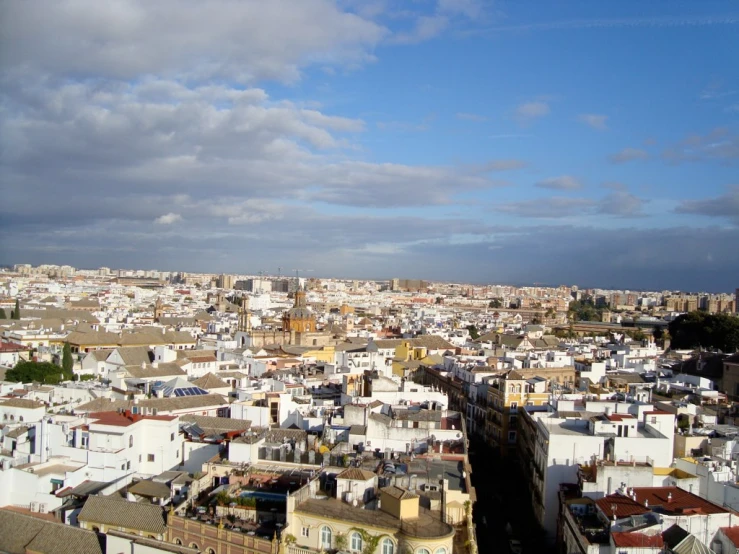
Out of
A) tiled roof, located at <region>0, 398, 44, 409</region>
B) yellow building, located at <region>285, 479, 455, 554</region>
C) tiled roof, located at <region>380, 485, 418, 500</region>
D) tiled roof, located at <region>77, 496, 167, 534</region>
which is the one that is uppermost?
tiled roof, located at <region>380, 485, 418, 500</region>

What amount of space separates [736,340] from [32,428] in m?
41.8

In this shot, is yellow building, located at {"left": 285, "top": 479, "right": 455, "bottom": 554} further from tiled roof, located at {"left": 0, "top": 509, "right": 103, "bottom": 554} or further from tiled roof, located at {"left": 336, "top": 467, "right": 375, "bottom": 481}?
tiled roof, located at {"left": 0, "top": 509, "right": 103, "bottom": 554}

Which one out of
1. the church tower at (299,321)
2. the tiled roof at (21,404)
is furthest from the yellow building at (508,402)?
the church tower at (299,321)

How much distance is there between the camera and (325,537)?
12.0 metres

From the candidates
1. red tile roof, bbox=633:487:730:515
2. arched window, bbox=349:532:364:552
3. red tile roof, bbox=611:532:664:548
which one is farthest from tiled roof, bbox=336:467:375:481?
red tile roof, bbox=633:487:730:515

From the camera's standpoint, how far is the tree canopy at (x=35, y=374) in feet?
92.8

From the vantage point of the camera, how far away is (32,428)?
61.2 ft

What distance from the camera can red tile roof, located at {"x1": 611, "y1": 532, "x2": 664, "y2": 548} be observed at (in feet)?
41.8

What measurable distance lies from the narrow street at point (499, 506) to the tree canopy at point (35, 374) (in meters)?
17.2

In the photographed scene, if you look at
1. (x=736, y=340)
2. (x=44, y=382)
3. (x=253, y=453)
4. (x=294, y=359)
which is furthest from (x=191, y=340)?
(x=736, y=340)

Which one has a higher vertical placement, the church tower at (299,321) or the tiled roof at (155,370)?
the church tower at (299,321)

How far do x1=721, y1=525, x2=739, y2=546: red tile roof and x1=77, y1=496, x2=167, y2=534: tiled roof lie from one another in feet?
35.6

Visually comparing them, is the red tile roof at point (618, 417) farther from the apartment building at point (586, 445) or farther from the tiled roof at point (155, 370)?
the tiled roof at point (155, 370)

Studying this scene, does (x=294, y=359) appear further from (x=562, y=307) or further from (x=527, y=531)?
(x=562, y=307)
